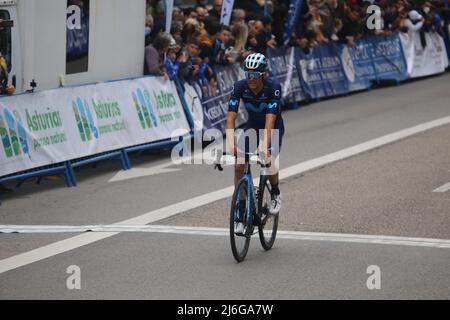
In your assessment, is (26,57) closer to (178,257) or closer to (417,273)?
(178,257)

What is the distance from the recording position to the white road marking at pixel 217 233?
1091 cm

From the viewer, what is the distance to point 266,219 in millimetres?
10609

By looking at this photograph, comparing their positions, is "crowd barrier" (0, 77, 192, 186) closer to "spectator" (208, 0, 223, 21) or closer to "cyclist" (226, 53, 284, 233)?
"spectator" (208, 0, 223, 21)

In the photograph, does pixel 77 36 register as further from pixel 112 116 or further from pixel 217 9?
pixel 217 9

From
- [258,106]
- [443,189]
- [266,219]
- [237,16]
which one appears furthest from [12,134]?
[237,16]

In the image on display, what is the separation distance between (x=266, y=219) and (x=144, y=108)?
5.97m

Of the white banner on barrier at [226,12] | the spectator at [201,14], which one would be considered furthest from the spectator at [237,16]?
the spectator at [201,14]

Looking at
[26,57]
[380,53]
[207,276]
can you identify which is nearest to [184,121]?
[26,57]

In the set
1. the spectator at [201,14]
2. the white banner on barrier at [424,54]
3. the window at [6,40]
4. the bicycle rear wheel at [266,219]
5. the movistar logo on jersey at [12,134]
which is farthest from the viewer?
the white banner on barrier at [424,54]

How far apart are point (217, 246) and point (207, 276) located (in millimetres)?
1355

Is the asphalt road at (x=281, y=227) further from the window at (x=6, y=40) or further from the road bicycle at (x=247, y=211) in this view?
the window at (x=6, y=40)

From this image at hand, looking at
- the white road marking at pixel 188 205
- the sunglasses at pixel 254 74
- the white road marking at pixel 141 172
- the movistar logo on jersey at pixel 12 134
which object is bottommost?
the white road marking at pixel 141 172

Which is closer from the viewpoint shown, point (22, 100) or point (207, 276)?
point (207, 276)

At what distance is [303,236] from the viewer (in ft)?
37.2
